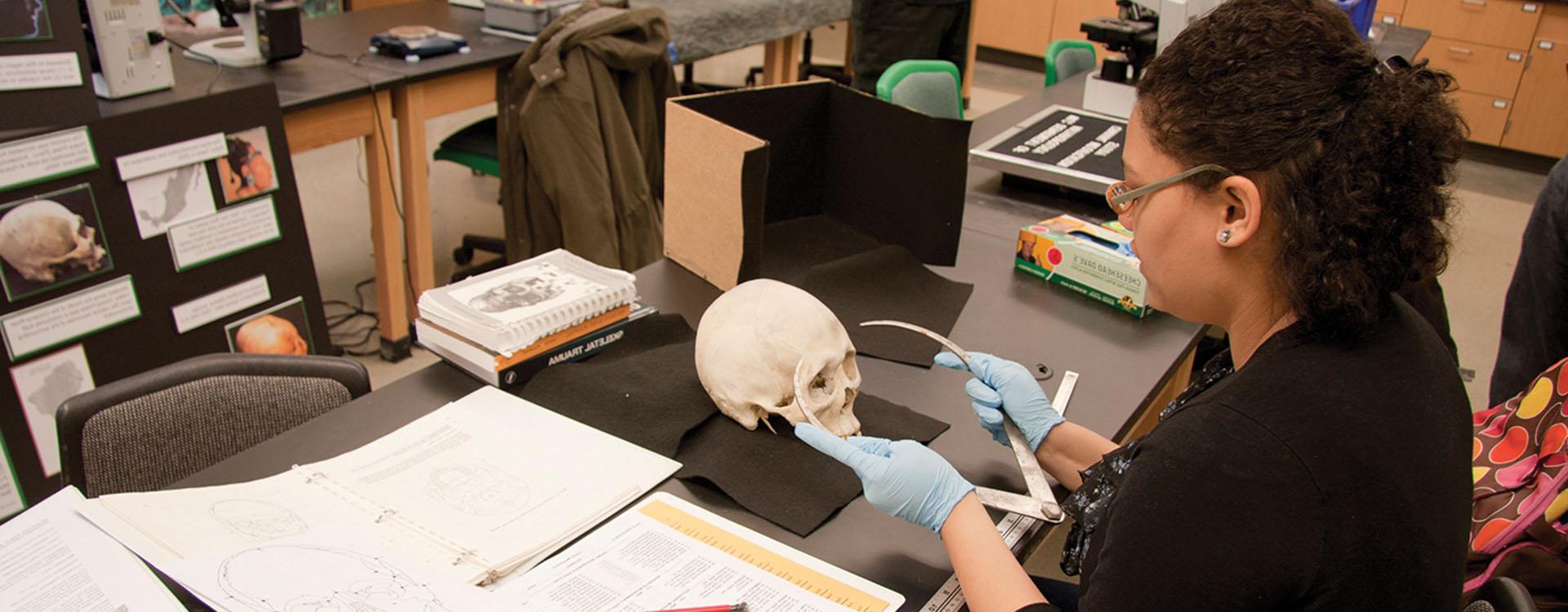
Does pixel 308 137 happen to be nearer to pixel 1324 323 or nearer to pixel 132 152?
pixel 132 152

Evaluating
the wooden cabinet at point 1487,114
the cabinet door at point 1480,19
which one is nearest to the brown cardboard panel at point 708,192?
the cabinet door at point 1480,19

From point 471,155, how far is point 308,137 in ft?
2.29

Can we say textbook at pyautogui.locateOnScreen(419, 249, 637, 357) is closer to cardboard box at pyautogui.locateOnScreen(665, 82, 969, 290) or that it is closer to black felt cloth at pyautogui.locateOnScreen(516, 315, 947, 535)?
black felt cloth at pyautogui.locateOnScreen(516, 315, 947, 535)

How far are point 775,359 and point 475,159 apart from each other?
7.18 ft

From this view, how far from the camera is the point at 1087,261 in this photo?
1733mm

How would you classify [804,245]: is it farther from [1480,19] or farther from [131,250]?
[1480,19]

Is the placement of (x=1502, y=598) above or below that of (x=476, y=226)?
above

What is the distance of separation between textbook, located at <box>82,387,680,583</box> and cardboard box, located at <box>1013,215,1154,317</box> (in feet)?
2.75

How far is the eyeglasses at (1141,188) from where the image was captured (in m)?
0.91

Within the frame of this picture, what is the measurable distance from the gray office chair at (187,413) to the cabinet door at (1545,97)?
17.8 feet

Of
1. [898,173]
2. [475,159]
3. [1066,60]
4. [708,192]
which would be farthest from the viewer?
[1066,60]

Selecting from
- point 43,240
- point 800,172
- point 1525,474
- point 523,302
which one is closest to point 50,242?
point 43,240

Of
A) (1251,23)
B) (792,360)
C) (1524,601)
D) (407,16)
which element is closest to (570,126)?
(407,16)

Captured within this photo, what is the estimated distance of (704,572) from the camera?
107 centimetres
